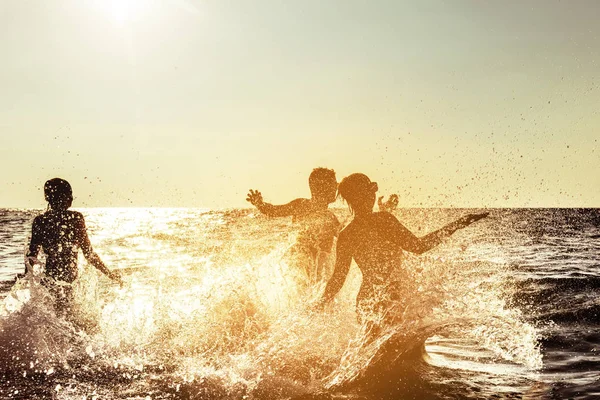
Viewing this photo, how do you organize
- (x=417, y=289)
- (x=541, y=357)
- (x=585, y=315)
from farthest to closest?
(x=585, y=315) → (x=541, y=357) → (x=417, y=289)

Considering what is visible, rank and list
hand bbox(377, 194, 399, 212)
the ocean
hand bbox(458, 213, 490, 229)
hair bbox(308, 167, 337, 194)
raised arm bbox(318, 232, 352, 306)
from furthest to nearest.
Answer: hand bbox(377, 194, 399, 212) < hair bbox(308, 167, 337, 194) < raised arm bbox(318, 232, 352, 306) < the ocean < hand bbox(458, 213, 490, 229)

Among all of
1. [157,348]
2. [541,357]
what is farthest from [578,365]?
[157,348]

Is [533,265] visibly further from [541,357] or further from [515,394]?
[515,394]

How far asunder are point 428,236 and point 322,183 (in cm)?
255

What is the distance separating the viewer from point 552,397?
452cm

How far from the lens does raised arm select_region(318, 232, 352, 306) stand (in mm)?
4793

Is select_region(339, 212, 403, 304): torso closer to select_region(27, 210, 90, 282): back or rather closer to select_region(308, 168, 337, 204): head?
select_region(308, 168, 337, 204): head

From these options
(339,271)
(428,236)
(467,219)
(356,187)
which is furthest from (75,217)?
(467,219)

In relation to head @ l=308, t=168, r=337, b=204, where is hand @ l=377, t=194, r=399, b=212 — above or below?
below

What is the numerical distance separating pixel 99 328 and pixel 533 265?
53.7 ft


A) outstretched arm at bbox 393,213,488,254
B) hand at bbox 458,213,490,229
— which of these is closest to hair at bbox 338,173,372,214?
outstretched arm at bbox 393,213,488,254

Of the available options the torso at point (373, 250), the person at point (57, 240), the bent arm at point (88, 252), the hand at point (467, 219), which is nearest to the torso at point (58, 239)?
the person at point (57, 240)

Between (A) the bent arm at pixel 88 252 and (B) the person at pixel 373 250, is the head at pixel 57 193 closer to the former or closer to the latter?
(A) the bent arm at pixel 88 252

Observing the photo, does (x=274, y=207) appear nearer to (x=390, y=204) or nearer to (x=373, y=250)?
(x=390, y=204)
